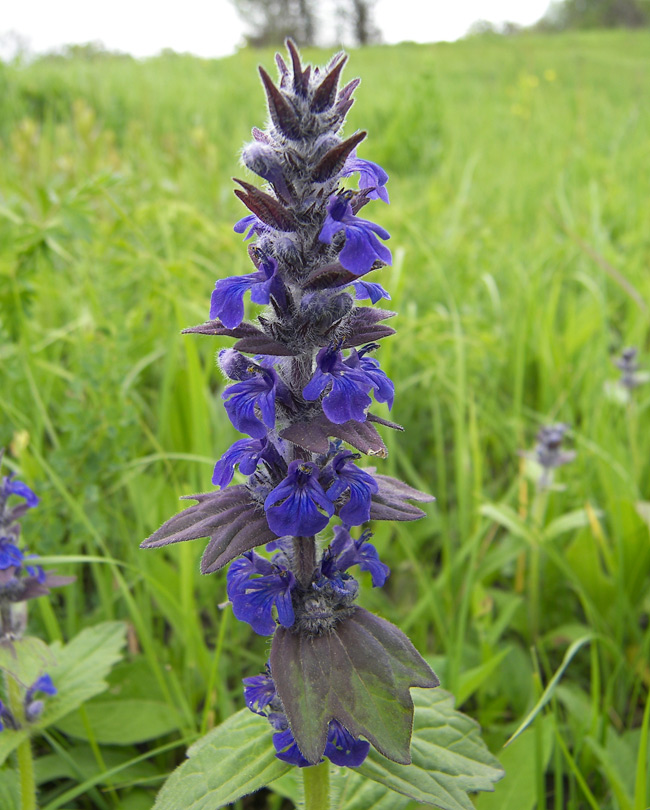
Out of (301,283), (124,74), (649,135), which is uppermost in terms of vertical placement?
(124,74)

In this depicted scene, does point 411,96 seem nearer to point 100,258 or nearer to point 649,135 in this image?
point 649,135

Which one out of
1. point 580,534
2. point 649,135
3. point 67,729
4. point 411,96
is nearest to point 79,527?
point 67,729

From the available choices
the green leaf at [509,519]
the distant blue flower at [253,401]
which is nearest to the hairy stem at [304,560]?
the distant blue flower at [253,401]

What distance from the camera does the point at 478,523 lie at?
7.91 ft

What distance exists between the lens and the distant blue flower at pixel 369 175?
105 centimetres

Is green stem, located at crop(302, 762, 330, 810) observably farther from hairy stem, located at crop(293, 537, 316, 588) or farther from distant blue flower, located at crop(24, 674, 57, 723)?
distant blue flower, located at crop(24, 674, 57, 723)

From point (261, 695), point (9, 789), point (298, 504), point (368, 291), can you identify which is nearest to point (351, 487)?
point (298, 504)

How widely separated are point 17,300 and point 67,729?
1388mm

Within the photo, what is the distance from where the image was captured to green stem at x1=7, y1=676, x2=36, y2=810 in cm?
Result: 143

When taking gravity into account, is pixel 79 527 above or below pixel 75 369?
below

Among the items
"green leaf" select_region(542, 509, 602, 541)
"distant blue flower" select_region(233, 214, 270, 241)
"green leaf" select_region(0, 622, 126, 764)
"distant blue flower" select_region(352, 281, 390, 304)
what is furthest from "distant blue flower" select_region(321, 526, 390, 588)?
"green leaf" select_region(542, 509, 602, 541)

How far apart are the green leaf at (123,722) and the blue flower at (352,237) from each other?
1.31 meters

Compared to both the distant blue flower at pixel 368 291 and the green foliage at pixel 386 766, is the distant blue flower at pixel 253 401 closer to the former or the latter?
the distant blue flower at pixel 368 291

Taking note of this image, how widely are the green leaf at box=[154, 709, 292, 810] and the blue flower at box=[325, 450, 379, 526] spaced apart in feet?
1.59
